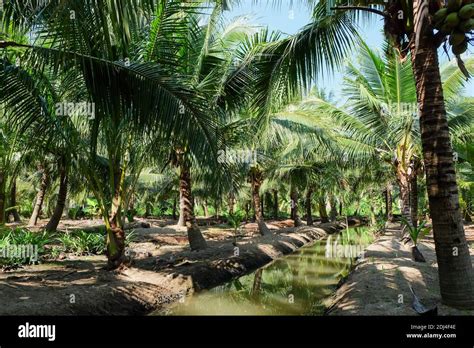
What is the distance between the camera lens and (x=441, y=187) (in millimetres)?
5195

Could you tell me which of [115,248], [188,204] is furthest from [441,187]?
[188,204]

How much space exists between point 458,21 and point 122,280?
7.65m

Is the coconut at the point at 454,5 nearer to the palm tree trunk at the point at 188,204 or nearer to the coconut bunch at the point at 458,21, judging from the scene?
the coconut bunch at the point at 458,21

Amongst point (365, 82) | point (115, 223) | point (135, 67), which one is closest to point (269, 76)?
point (135, 67)

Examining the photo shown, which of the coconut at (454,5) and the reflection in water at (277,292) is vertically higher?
the coconut at (454,5)

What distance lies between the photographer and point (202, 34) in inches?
420

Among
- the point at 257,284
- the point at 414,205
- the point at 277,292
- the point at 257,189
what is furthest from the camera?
the point at 257,189

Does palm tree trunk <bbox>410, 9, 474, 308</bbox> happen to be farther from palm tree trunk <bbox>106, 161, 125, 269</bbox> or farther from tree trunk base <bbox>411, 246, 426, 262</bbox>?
palm tree trunk <bbox>106, 161, 125, 269</bbox>

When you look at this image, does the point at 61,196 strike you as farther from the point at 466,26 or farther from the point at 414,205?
the point at 466,26

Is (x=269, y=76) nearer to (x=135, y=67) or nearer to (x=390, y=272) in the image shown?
(x=135, y=67)

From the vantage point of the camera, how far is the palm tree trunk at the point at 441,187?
512 centimetres

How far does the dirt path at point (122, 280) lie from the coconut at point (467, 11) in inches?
260

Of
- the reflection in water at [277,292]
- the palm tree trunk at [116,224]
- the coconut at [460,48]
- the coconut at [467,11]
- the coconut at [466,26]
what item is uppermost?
the coconut at [467,11]

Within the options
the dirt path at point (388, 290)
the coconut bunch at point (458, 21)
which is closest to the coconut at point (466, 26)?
the coconut bunch at point (458, 21)
